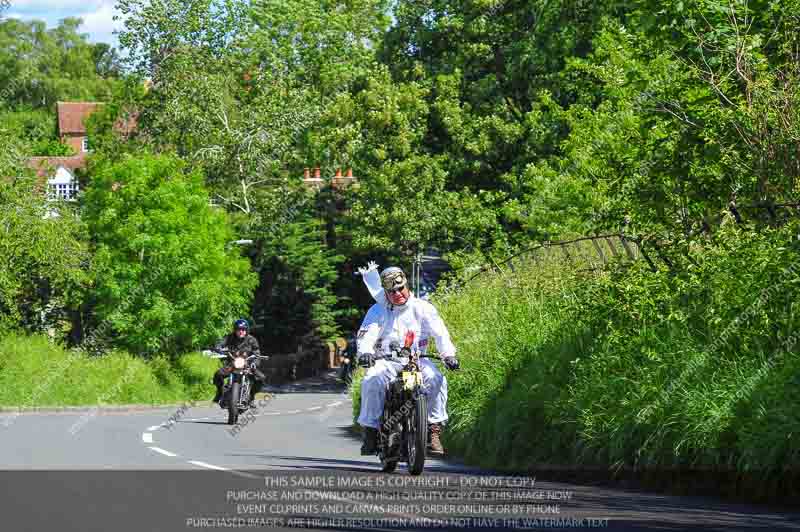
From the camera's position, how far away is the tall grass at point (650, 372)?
37.6ft

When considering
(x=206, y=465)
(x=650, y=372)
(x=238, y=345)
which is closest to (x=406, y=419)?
(x=650, y=372)

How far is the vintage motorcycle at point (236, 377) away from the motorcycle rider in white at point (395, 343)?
13.4 m

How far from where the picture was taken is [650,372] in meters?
13.2

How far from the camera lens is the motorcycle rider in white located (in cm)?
1333

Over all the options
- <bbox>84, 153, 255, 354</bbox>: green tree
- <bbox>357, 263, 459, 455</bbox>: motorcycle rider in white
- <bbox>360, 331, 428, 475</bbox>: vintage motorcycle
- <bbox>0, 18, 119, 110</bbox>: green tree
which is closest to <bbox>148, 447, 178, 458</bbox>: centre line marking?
<bbox>357, 263, 459, 455</bbox>: motorcycle rider in white

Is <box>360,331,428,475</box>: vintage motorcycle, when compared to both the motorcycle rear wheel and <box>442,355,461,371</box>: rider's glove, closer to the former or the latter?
the motorcycle rear wheel

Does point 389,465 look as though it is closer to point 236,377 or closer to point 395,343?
point 395,343

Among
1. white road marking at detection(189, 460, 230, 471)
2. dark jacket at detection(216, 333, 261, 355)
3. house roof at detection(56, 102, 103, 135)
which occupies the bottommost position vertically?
white road marking at detection(189, 460, 230, 471)

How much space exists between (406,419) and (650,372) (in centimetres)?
222

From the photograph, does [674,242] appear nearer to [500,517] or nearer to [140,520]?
[500,517]

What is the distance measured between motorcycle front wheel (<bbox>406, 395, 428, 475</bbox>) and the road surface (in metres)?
0.13

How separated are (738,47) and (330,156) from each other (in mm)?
43131

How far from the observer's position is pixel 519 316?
18.1 m

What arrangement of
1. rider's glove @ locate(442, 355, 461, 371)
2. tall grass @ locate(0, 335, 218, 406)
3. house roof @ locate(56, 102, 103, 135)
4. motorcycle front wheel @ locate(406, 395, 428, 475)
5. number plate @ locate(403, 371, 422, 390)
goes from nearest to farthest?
motorcycle front wheel @ locate(406, 395, 428, 475) < number plate @ locate(403, 371, 422, 390) < rider's glove @ locate(442, 355, 461, 371) < tall grass @ locate(0, 335, 218, 406) < house roof @ locate(56, 102, 103, 135)
